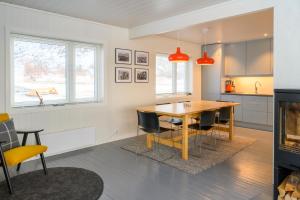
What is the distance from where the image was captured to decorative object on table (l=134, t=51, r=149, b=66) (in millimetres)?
5211

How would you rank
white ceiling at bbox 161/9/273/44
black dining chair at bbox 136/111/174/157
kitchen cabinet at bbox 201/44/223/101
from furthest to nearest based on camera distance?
1. kitchen cabinet at bbox 201/44/223/101
2. white ceiling at bbox 161/9/273/44
3. black dining chair at bbox 136/111/174/157

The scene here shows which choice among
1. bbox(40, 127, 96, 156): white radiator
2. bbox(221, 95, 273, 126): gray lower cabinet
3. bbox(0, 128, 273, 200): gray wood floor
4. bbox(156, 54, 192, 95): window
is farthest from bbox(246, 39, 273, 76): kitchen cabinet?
bbox(40, 127, 96, 156): white radiator

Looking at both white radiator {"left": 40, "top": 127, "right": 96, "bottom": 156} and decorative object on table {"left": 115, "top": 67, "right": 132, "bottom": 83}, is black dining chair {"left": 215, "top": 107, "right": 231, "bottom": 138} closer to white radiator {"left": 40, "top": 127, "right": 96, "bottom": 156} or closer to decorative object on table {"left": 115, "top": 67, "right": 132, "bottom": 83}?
decorative object on table {"left": 115, "top": 67, "right": 132, "bottom": 83}

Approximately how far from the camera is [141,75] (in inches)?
211

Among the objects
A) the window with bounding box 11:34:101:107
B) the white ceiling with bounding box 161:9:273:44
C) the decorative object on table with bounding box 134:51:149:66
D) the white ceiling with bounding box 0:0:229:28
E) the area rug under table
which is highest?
the white ceiling with bounding box 161:9:273:44

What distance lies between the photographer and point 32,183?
281 centimetres

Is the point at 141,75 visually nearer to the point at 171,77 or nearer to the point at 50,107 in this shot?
the point at 171,77

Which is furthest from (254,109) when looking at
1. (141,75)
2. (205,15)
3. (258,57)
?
(205,15)

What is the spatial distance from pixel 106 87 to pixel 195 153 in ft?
7.45

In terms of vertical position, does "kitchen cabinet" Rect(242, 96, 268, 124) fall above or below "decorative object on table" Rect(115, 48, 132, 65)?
below

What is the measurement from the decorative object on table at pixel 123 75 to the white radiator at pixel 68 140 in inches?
49.0

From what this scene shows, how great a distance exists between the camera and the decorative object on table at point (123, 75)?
16.0 feet

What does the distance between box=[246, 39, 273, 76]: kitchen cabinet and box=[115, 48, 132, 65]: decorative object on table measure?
3671mm

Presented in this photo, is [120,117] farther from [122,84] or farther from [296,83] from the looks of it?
[296,83]
